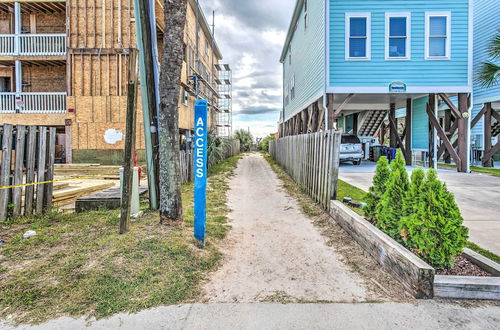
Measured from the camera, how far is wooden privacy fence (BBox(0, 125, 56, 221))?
17.1ft

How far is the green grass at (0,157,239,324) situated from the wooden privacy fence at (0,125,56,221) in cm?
42

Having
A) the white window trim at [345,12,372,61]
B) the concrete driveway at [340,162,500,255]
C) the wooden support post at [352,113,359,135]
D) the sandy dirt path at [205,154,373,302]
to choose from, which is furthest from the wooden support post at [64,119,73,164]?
the wooden support post at [352,113,359,135]

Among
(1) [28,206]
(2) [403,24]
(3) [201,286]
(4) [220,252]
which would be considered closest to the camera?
(3) [201,286]

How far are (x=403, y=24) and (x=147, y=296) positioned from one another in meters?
13.8

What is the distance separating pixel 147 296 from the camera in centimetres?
296

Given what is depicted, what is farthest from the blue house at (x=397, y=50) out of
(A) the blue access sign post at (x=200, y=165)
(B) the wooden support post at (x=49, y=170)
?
(B) the wooden support post at (x=49, y=170)

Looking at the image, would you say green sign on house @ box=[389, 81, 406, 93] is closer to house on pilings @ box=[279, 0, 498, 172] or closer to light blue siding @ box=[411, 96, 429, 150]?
house on pilings @ box=[279, 0, 498, 172]

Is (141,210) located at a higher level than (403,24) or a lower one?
lower

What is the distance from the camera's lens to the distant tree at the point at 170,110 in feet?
15.4

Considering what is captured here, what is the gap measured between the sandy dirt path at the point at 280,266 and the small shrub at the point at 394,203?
0.73 m

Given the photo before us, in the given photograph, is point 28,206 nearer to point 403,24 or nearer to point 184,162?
point 184,162

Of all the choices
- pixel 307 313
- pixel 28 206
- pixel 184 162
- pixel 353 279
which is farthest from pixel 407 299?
pixel 184 162

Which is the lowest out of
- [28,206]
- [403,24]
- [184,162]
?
[28,206]

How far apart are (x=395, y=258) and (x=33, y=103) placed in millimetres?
18362
